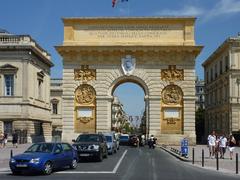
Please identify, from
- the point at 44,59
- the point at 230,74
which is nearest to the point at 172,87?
the point at 230,74

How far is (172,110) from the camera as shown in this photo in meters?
51.7

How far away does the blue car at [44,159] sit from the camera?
1998 cm

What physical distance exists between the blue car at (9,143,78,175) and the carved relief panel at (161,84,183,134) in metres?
29.0

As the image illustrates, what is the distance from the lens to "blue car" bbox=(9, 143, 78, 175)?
787 inches

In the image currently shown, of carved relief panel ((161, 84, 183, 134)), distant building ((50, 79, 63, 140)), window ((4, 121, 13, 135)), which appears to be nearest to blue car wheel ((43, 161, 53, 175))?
carved relief panel ((161, 84, 183, 134))

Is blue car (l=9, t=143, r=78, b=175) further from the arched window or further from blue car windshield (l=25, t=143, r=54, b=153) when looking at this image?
the arched window

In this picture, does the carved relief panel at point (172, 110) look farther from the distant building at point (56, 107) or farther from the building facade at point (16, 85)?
the distant building at point (56, 107)

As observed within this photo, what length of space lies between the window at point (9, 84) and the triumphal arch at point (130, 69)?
30.0ft

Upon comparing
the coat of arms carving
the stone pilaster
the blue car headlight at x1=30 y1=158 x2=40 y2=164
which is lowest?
the stone pilaster

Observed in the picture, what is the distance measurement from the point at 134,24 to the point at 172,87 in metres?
7.39

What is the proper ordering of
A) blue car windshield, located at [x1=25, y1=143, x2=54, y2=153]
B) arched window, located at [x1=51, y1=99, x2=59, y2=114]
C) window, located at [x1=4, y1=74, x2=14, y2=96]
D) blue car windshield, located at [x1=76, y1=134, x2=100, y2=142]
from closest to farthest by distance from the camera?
1. blue car windshield, located at [x1=25, y1=143, x2=54, y2=153]
2. blue car windshield, located at [x1=76, y1=134, x2=100, y2=142]
3. window, located at [x1=4, y1=74, x2=14, y2=96]
4. arched window, located at [x1=51, y1=99, x2=59, y2=114]

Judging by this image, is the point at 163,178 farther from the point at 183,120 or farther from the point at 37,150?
the point at 183,120

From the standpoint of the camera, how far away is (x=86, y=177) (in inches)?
752

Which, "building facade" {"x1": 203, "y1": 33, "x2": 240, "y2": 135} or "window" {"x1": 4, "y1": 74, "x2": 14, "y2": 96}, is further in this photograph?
"building facade" {"x1": 203, "y1": 33, "x2": 240, "y2": 135}
